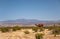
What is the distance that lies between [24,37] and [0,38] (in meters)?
3.39

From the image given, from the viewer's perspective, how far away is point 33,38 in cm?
2748

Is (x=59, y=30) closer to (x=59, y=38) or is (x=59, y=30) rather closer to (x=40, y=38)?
(x=59, y=38)

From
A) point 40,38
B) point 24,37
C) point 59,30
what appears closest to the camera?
point 40,38

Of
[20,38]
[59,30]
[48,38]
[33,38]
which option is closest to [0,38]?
Result: [20,38]

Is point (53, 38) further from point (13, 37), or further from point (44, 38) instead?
point (13, 37)

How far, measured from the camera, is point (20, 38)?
27703 mm

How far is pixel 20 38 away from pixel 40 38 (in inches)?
115

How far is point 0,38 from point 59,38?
8141 mm

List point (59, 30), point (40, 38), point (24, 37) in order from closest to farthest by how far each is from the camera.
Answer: point (40, 38), point (24, 37), point (59, 30)

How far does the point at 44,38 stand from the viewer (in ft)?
90.2

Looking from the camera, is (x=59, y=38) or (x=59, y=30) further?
(x=59, y=30)

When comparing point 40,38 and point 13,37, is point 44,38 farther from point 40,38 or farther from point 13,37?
point 13,37

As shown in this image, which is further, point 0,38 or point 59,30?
point 59,30

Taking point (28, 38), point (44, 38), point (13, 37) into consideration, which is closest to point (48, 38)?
point (44, 38)
